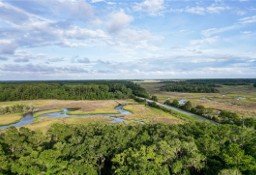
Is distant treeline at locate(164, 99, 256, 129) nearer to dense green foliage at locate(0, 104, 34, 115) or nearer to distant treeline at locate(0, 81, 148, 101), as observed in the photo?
distant treeline at locate(0, 81, 148, 101)

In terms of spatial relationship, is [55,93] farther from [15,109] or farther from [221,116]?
[221,116]

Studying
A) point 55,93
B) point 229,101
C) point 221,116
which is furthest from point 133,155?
point 55,93

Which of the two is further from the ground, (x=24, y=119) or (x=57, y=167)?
(x=57, y=167)

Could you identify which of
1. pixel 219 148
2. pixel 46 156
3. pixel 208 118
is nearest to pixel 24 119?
pixel 46 156

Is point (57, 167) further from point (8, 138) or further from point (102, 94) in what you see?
point (102, 94)

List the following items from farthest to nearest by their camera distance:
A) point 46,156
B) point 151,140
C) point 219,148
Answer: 1. point 151,140
2. point 219,148
3. point 46,156

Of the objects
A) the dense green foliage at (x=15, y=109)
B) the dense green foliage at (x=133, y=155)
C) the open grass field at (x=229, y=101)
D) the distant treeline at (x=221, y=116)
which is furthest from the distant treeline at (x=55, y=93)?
the dense green foliage at (x=133, y=155)

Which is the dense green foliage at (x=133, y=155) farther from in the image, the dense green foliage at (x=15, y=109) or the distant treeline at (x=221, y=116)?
the dense green foliage at (x=15, y=109)

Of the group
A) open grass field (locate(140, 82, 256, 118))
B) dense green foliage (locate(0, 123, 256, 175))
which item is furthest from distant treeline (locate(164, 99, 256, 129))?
dense green foliage (locate(0, 123, 256, 175))

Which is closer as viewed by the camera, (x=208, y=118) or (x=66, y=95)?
(x=208, y=118)

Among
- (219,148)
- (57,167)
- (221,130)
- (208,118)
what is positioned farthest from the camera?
(208,118)
